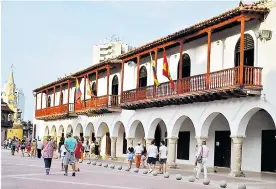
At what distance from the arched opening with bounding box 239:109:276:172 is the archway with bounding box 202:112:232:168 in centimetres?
154

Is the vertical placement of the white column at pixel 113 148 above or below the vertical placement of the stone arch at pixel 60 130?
below

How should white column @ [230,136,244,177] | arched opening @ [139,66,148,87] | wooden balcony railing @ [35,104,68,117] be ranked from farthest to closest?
1. wooden balcony railing @ [35,104,68,117]
2. arched opening @ [139,66,148,87]
3. white column @ [230,136,244,177]

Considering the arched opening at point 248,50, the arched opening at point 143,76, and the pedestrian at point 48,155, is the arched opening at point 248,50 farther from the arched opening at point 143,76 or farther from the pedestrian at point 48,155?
the arched opening at point 143,76

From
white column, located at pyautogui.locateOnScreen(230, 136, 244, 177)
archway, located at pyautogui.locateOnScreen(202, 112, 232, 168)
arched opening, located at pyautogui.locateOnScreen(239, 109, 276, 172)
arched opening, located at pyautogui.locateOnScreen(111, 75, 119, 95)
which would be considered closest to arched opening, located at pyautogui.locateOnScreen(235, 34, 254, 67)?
arched opening, located at pyautogui.locateOnScreen(239, 109, 276, 172)

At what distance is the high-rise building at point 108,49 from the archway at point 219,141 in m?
48.1

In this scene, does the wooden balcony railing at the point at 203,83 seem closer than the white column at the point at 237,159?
Yes

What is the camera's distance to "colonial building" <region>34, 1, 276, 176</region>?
21.1 m

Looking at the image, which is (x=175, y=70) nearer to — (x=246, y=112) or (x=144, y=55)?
(x=144, y=55)

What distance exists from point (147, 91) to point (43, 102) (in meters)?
28.2

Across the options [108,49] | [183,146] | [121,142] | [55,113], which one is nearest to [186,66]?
[183,146]

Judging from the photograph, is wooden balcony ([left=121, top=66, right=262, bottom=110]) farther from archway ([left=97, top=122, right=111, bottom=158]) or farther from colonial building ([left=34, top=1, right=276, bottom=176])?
archway ([left=97, top=122, right=111, bottom=158])

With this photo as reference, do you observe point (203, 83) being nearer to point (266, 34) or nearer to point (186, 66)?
point (266, 34)

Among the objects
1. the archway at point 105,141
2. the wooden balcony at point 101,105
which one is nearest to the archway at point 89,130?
the archway at point 105,141

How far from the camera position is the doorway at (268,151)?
910 inches
